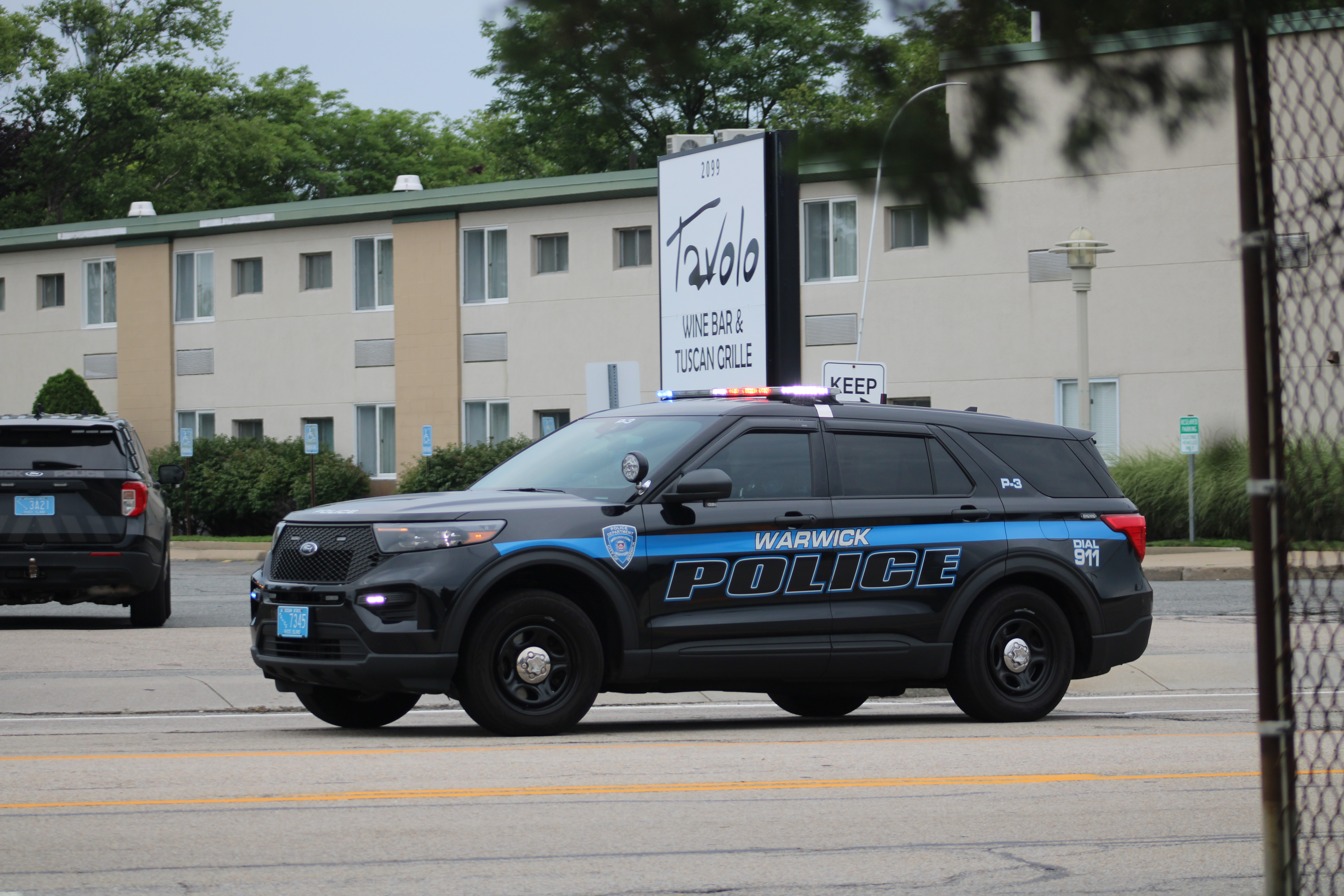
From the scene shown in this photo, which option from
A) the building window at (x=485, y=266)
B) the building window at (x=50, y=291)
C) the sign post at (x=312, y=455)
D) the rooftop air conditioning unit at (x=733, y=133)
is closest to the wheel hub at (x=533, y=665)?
the rooftop air conditioning unit at (x=733, y=133)

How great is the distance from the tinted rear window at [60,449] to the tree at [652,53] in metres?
12.8

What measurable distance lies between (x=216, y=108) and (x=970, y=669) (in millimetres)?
49509

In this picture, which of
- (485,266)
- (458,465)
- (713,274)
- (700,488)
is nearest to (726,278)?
(713,274)

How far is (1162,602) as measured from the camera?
20.3 metres

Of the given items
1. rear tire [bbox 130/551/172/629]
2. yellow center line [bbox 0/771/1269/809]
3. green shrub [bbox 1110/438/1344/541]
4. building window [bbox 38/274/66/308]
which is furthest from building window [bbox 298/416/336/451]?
yellow center line [bbox 0/771/1269/809]

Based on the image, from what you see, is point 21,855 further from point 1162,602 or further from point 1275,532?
point 1162,602

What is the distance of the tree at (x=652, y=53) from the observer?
12.5 ft

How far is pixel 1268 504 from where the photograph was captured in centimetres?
435

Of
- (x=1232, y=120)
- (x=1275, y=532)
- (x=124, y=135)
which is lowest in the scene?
(x=1275, y=532)

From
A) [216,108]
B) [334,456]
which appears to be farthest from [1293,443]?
[216,108]

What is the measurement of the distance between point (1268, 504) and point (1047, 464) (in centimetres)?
657

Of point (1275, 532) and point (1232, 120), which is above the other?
point (1232, 120)

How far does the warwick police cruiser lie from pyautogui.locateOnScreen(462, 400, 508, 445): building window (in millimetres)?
27676

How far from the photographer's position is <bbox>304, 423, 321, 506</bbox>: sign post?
3478 centimetres
